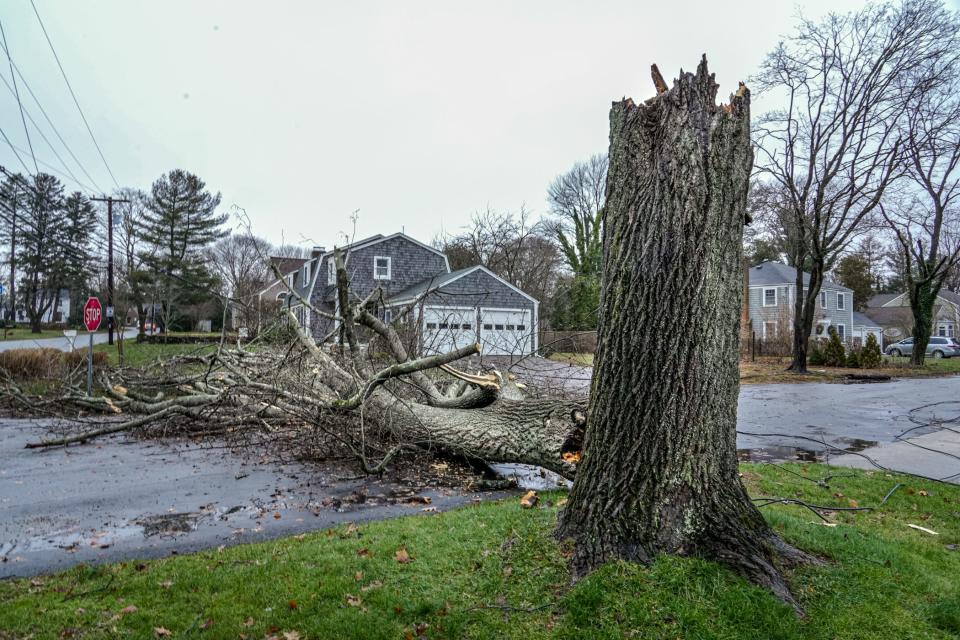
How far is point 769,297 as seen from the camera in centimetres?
3712

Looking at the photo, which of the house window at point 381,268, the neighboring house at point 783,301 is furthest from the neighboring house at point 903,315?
the house window at point 381,268

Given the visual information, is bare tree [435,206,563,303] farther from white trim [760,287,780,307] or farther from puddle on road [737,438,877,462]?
puddle on road [737,438,877,462]

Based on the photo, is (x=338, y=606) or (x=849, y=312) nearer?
(x=338, y=606)

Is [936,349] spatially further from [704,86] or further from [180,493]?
[180,493]

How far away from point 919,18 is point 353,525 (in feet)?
76.3

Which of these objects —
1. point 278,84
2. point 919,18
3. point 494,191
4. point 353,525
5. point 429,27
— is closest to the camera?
point 353,525

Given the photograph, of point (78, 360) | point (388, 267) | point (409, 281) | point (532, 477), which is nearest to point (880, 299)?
point (409, 281)

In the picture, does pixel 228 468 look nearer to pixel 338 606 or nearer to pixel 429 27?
pixel 338 606


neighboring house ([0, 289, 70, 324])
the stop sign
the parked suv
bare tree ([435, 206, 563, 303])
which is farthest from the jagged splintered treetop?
neighboring house ([0, 289, 70, 324])

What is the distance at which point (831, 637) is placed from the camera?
244 cm

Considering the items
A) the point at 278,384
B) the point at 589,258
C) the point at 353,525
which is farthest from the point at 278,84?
the point at 589,258

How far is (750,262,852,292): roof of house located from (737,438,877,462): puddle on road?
3103 centimetres

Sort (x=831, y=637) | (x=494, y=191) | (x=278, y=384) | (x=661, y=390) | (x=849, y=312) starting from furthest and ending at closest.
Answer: (x=849, y=312) → (x=494, y=191) → (x=278, y=384) → (x=661, y=390) → (x=831, y=637)

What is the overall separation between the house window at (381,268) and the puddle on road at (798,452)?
2035 cm
